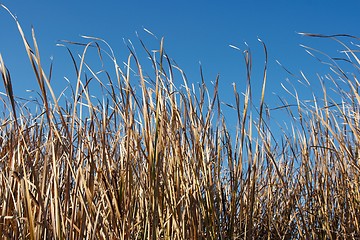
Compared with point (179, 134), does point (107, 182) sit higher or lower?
lower

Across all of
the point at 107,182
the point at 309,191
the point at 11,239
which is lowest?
the point at 11,239

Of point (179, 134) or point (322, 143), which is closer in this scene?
point (179, 134)

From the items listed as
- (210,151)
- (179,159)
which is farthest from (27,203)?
(210,151)

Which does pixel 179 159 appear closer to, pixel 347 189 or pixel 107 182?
pixel 107 182

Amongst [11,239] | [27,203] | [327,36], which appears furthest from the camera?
[327,36]

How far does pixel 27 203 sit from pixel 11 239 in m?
0.16

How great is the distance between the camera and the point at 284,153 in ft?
7.50

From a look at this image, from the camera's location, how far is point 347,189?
200cm

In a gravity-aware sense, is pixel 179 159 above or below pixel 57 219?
above

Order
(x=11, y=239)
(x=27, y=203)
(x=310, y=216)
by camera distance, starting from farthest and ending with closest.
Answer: (x=310, y=216), (x=11, y=239), (x=27, y=203)

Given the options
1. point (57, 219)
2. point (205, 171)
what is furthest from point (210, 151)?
point (57, 219)

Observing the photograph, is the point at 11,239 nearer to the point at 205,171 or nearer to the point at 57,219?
the point at 57,219

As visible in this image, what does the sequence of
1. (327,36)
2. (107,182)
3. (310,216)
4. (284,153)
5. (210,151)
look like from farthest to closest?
1. (284,153)
2. (310,216)
3. (210,151)
4. (327,36)
5. (107,182)

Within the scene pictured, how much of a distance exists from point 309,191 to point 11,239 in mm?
1232
